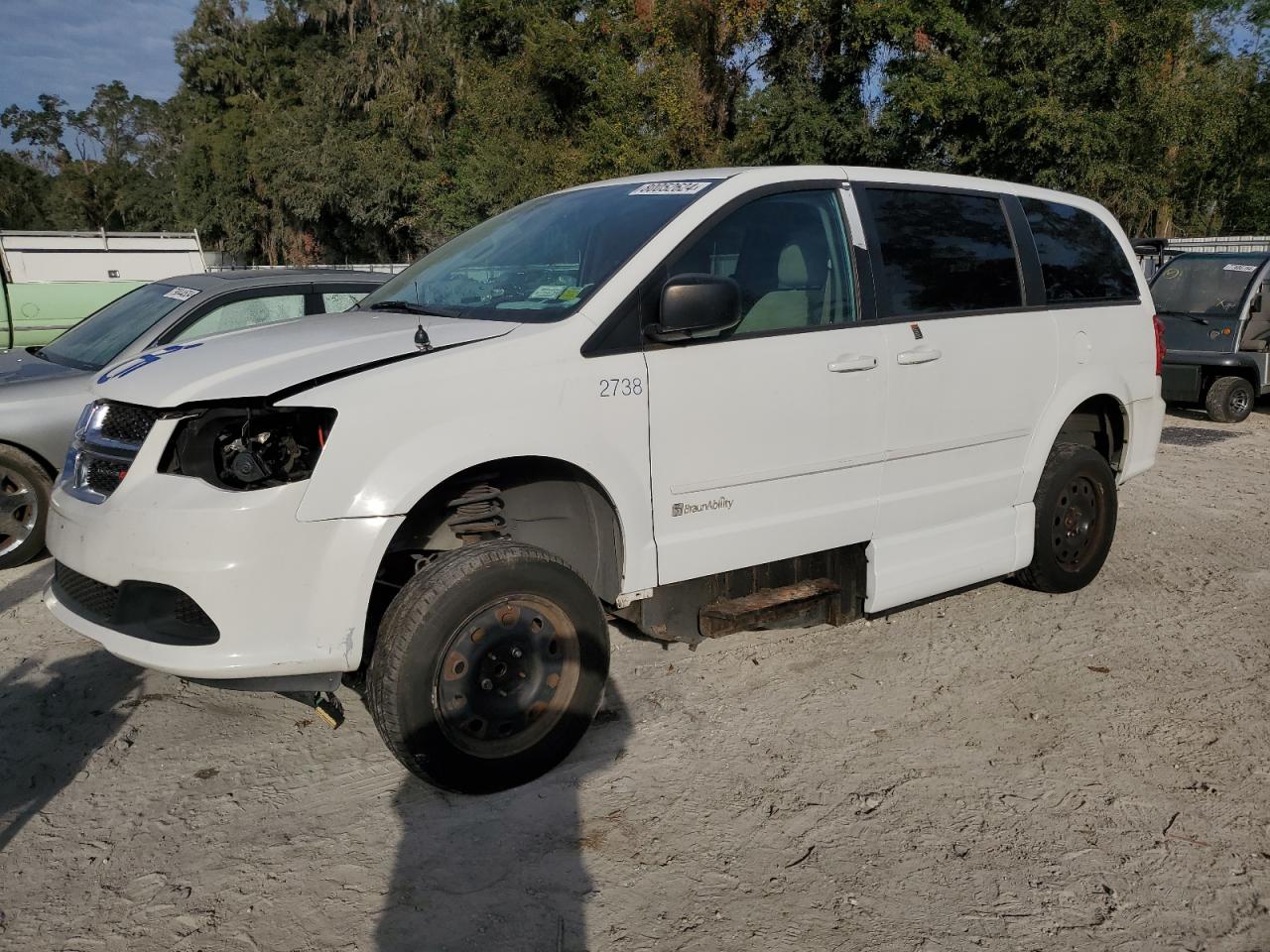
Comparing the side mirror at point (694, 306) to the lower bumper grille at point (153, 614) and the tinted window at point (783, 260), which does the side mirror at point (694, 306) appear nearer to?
the tinted window at point (783, 260)

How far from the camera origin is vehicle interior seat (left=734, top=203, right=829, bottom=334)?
4.04m

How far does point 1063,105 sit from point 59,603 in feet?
84.7

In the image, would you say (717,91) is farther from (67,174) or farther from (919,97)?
(67,174)

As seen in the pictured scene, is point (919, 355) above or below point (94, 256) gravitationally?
below

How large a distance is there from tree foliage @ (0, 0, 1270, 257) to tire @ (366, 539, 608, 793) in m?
24.1

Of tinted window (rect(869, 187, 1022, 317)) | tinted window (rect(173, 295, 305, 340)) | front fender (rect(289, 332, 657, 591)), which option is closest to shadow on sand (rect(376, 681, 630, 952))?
front fender (rect(289, 332, 657, 591))

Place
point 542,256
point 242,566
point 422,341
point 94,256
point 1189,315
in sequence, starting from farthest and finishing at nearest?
point 94,256 → point 1189,315 → point 542,256 → point 422,341 → point 242,566

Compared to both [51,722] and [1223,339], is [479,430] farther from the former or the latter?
[1223,339]

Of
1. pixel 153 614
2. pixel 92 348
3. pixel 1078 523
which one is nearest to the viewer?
pixel 153 614

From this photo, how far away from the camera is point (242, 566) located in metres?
3.02

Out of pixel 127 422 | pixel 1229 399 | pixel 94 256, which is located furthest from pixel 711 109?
pixel 127 422

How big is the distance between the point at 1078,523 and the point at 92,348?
606cm

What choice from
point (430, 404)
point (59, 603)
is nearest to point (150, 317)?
point (59, 603)

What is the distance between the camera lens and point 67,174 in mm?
69812
